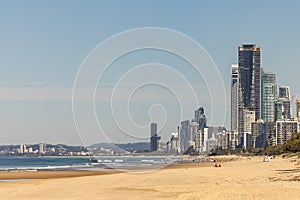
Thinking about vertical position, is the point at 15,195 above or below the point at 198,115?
below

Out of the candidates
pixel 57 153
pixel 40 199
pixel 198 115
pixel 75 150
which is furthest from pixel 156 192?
pixel 57 153

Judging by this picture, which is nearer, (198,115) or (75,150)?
(198,115)

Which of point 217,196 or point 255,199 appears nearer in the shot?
point 255,199

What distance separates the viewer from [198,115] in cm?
8619

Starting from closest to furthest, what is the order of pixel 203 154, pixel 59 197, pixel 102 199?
pixel 102 199 → pixel 59 197 → pixel 203 154

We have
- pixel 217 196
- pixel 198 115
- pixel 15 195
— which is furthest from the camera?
pixel 198 115

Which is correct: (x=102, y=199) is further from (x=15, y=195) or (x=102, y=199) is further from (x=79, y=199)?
(x=15, y=195)

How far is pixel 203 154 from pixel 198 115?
109 m

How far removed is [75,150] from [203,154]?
179 ft

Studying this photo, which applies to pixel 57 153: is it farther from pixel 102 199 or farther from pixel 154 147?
pixel 102 199

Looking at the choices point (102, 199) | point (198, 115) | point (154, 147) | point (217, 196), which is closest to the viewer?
point (217, 196)

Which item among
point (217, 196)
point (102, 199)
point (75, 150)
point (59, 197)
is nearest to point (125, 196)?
point (102, 199)

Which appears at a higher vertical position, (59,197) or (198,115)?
(198,115)

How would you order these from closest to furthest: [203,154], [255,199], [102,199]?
[255,199] < [102,199] < [203,154]
